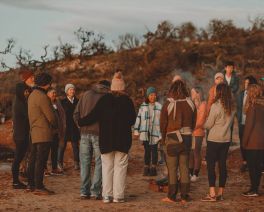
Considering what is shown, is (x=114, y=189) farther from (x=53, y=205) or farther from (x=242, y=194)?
(x=242, y=194)

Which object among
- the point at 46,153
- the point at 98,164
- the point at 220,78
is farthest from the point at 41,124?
the point at 220,78

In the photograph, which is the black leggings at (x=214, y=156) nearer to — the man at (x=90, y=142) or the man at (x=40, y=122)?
the man at (x=90, y=142)

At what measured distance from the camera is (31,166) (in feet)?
29.7

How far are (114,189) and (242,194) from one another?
239 cm

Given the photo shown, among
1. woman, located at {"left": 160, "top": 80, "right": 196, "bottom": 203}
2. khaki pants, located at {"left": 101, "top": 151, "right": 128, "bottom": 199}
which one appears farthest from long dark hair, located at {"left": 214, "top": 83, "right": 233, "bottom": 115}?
khaki pants, located at {"left": 101, "top": 151, "right": 128, "bottom": 199}

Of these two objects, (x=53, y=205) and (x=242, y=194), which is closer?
(x=53, y=205)

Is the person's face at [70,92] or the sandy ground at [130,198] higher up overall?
the person's face at [70,92]

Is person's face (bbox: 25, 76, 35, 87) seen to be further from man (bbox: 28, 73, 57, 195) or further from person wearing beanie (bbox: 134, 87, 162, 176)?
person wearing beanie (bbox: 134, 87, 162, 176)

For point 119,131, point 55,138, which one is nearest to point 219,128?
point 119,131

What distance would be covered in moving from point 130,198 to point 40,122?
6.39 ft

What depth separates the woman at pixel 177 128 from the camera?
26.6ft

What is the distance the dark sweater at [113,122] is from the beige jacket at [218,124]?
134 cm

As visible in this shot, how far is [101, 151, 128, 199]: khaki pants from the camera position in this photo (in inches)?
317

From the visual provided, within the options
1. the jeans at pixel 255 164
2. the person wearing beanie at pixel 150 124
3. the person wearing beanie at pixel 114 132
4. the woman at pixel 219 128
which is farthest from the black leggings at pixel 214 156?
the person wearing beanie at pixel 150 124
